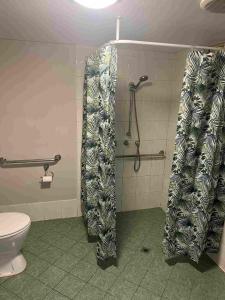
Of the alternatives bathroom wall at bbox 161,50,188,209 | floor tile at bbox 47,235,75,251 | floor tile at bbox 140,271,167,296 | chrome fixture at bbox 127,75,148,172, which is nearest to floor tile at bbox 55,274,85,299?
floor tile at bbox 47,235,75,251

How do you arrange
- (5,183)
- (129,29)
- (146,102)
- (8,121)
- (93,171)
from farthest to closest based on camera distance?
(146,102) < (5,183) < (8,121) < (93,171) < (129,29)

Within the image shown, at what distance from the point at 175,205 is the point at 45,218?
178cm

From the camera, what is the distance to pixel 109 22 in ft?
5.40

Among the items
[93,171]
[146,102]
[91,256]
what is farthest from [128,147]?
[91,256]

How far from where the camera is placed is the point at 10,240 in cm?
185

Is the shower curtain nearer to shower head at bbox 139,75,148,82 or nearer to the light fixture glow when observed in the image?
the light fixture glow

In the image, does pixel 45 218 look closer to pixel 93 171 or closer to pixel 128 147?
pixel 93 171

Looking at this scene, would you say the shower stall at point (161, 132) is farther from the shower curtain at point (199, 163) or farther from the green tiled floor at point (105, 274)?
the green tiled floor at point (105, 274)

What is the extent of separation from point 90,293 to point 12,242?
2.67 feet

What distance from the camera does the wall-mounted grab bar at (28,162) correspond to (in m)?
2.50

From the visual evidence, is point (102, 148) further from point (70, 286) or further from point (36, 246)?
point (36, 246)

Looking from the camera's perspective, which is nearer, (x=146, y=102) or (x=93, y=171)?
(x=93, y=171)

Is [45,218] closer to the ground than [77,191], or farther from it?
closer to the ground

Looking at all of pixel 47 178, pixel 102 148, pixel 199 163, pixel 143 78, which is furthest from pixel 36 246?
pixel 143 78
